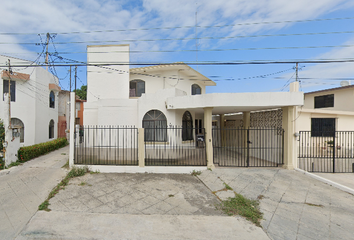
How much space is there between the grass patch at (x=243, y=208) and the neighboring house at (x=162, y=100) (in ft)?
8.11

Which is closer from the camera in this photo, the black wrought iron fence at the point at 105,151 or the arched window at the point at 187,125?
the black wrought iron fence at the point at 105,151

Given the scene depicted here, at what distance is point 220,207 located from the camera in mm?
4336

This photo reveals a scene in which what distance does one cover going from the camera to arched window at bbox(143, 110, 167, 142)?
905cm

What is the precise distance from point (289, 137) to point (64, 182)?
856 cm

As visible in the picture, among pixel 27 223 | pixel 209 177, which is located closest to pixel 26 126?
pixel 27 223

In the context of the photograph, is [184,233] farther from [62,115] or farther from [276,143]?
[62,115]

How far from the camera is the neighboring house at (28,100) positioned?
452 inches

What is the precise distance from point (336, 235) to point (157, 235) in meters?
3.45

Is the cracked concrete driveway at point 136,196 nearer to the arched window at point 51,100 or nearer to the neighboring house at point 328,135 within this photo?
the neighboring house at point 328,135

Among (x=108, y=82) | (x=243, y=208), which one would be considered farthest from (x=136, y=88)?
(x=243, y=208)

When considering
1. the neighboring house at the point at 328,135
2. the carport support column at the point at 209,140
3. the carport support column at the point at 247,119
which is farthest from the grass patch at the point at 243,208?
the carport support column at the point at 247,119

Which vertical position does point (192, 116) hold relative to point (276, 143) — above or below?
above

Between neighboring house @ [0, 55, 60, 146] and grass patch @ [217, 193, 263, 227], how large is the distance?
1322 centimetres

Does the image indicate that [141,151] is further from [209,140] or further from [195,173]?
[209,140]
